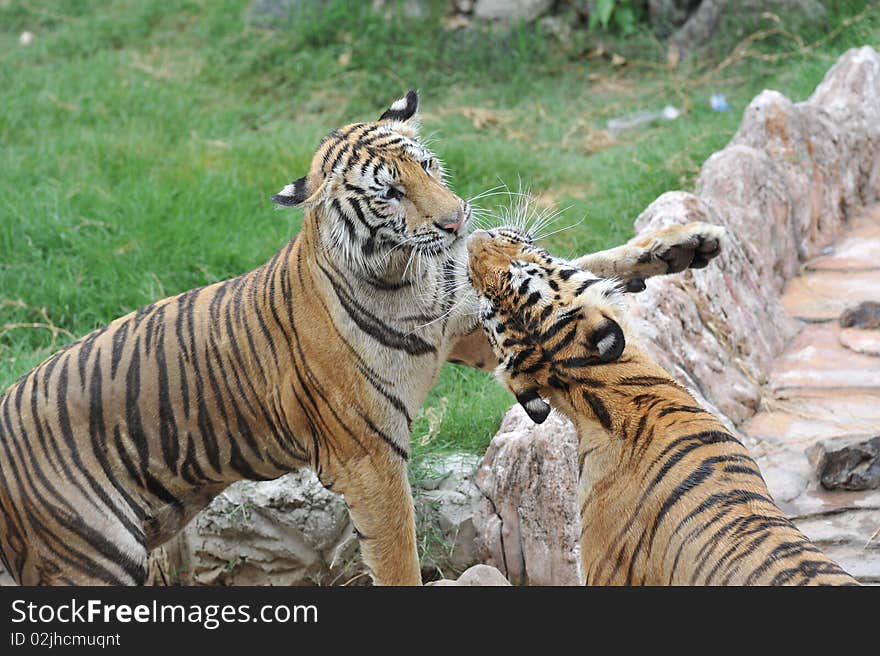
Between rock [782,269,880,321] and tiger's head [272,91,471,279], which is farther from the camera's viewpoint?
rock [782,269,880,321]

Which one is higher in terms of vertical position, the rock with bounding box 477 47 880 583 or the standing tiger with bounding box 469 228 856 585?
the standing tiger with bounding box 469 228 856 585

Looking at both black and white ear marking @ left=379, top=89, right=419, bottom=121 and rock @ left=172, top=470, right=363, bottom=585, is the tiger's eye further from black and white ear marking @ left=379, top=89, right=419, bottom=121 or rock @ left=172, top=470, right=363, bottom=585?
rock @ left=172, top=470, right=363, bottom=585

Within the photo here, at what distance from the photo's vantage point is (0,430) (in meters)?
3.42

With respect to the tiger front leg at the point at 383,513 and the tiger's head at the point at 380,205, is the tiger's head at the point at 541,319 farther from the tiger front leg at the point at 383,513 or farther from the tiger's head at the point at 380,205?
the tiger front leg at the point at 383,513

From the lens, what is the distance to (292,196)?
10.8ft

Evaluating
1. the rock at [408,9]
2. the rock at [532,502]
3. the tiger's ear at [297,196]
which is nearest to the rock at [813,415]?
the rock at [532,502]

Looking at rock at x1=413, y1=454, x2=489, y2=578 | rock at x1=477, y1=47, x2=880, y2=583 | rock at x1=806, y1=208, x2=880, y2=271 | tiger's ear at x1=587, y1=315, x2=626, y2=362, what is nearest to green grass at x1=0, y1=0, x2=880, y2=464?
rock at x1=413, y1=454, x2=489, y2=578

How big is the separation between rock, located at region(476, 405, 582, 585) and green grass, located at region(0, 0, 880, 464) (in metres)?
0.45

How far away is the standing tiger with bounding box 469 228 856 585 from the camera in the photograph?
2719 mm

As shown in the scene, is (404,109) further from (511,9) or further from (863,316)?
(511,9)

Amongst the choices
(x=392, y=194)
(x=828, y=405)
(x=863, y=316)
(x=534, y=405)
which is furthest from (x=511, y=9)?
(x=534, y=405)

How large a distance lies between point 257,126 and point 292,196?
5132mm

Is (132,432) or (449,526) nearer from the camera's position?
(132,432)
